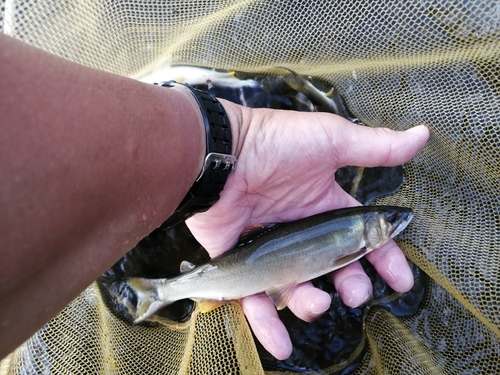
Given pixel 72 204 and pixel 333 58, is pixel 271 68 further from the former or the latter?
pixel 72 204

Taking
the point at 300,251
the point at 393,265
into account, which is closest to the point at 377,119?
the point at 393,265

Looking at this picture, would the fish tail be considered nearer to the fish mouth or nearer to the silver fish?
the silver fish

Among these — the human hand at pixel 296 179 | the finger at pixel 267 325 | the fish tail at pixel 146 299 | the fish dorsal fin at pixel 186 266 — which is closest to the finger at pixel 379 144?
the human hand at pixel 296 179

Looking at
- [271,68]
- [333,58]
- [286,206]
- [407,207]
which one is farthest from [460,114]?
[271,68]

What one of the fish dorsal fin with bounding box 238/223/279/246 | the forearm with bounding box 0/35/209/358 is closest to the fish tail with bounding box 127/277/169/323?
the fish dorsal fin with bounding box 238/223/279/246

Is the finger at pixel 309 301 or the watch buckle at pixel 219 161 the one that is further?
the finger at pixel 309 301

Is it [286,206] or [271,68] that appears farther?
[271,68]

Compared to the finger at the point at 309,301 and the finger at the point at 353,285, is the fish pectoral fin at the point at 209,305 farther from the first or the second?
the finger at the point at 353,285
